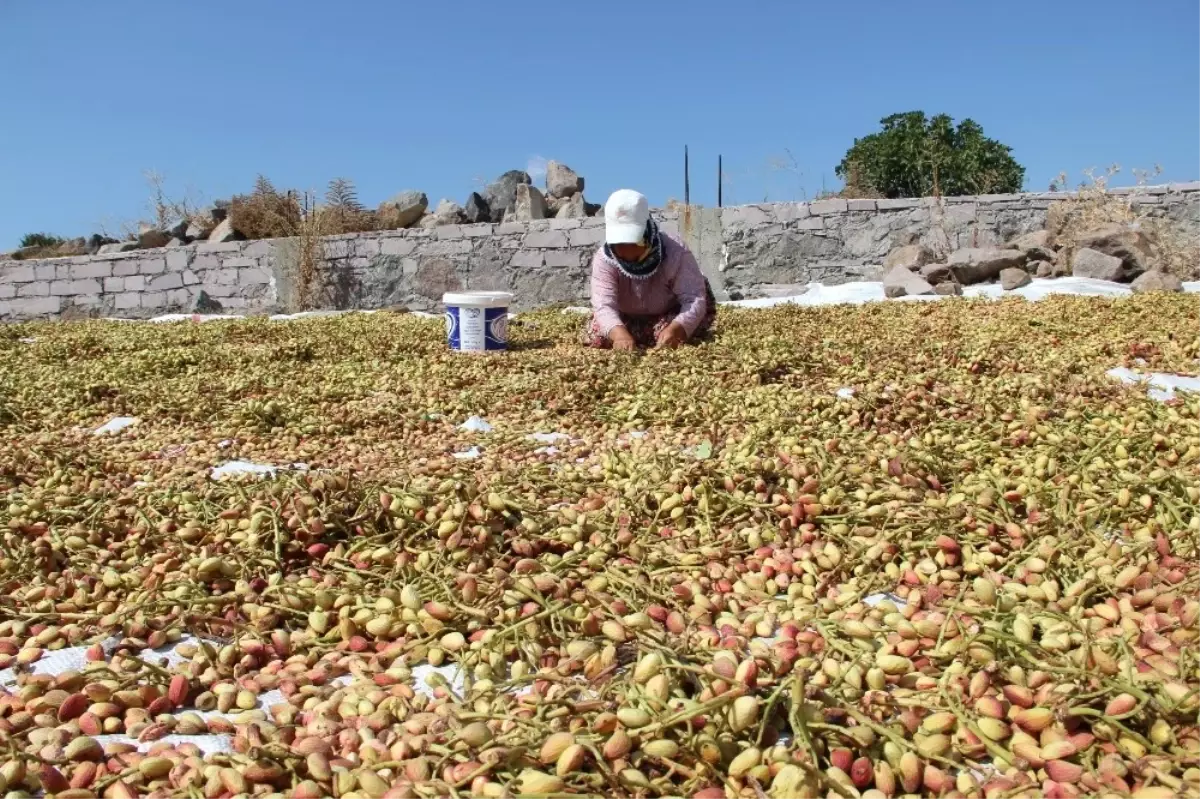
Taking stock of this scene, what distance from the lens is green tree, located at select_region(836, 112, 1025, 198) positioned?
18.4 meters

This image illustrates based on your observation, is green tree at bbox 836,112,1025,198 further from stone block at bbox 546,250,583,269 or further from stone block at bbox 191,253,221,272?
stone block at bbox 191,253,221,272

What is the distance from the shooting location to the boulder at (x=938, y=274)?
8.77 m

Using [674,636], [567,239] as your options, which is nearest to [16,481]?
[674,636]

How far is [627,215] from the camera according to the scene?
511cm

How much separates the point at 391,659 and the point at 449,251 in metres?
9.14

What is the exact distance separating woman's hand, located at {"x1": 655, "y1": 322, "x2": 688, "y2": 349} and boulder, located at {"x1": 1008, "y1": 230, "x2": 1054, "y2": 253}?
5925 mm

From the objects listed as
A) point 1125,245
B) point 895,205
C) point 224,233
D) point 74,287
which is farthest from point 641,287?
point 74,287

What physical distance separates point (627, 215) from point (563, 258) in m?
→ 5.03

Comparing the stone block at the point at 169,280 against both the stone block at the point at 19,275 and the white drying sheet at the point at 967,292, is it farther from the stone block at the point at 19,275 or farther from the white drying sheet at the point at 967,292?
the white drying sheet at the point at 967,292

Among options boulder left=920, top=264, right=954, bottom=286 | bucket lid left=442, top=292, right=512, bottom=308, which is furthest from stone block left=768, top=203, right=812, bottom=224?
bucket lid left=442, top=292, right=512, bottom=308

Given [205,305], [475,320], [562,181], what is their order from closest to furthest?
[475,320] → [205,305] → [562,181]

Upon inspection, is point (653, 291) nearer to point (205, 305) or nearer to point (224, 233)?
point (205, 305)

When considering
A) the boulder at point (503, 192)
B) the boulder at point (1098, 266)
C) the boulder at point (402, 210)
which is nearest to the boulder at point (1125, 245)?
the boulder at point (1098, 266)

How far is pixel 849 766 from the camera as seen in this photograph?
3.96 ft
